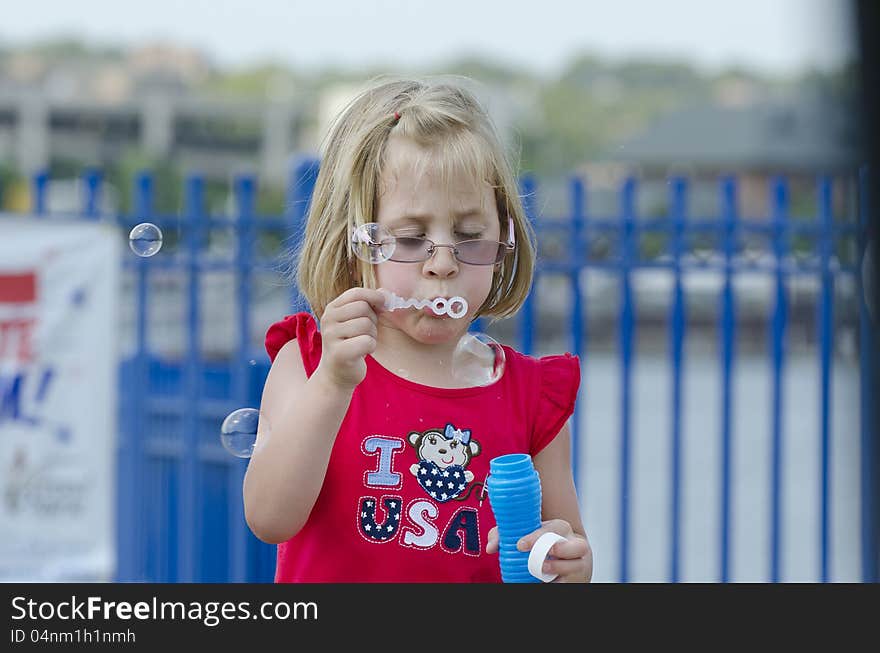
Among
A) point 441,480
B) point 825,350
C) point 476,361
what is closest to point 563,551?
point 441,480

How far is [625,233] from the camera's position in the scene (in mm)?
3975

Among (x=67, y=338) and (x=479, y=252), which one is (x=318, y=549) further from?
(x=67, y=338)

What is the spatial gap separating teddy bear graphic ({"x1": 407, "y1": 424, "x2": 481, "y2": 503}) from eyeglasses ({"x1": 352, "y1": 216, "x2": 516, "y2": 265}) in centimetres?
20

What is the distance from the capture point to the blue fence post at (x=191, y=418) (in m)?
4.07

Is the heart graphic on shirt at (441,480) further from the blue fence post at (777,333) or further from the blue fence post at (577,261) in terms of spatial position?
the blue fence post at (777,333)

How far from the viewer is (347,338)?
1260 mm

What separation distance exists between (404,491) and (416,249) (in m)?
0.27

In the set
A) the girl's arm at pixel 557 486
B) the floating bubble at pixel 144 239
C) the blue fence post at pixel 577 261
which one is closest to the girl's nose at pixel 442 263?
the girl's arm at pixel 557 486

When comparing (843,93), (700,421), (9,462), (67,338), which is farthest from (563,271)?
(700,421)

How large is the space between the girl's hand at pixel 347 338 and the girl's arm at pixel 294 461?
2cm

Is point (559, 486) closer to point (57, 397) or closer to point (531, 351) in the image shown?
point (531, 351)

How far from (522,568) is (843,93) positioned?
209 centimetres

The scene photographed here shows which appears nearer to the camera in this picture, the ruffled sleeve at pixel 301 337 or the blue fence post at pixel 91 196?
the ruffled sleeve at pixel 301 337

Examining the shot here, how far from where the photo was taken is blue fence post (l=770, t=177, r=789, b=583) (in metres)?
4.06
